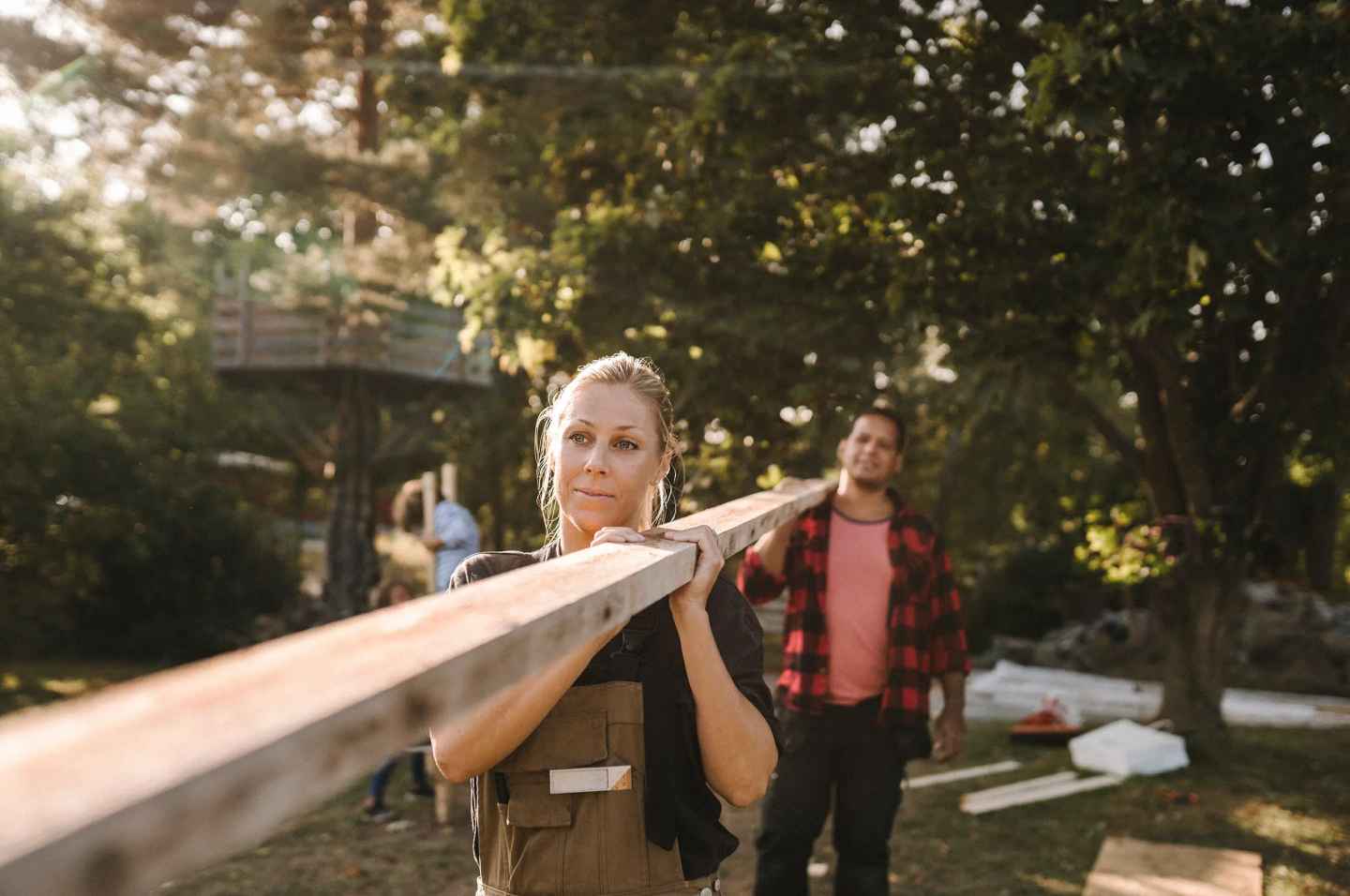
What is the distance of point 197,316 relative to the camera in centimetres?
3431

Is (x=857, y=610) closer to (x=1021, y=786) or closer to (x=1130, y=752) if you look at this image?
(x=1021, y=786)

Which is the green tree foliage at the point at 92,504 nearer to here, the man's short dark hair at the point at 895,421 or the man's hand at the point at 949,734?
the man's short dark hair at the point at 895,421

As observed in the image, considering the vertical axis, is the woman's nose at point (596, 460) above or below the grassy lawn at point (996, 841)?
above


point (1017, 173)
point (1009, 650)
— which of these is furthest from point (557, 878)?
point (1009, 650)

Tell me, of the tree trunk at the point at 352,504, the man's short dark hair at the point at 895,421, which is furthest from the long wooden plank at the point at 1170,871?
the tree trunk at the point at 352,504

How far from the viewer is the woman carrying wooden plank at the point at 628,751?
2074 millimetres

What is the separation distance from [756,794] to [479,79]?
27.5 feet

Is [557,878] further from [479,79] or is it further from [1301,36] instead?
[479,79]

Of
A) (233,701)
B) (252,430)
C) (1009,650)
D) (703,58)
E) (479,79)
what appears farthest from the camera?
(252,430)

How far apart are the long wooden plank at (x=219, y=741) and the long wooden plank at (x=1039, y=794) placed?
7.82 metres

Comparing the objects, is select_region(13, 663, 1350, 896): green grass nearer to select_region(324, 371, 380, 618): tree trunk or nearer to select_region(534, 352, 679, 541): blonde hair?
select_region(534, 352, 679, 541): blonde hair

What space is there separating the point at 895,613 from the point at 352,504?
22.1 m

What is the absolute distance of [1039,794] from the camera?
8.55 m

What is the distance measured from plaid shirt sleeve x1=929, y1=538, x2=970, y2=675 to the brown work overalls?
314 cm
